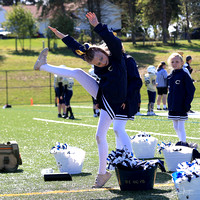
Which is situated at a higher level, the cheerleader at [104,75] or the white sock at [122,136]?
the cheerleader at [104,75]

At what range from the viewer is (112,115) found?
17.6 ft

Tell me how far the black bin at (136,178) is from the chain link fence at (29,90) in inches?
936

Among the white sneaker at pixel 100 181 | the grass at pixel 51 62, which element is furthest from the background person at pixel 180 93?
the grass at pixel 51 62

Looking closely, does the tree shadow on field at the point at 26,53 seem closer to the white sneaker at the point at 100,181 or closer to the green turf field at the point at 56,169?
the green turf field at the point at 56,169

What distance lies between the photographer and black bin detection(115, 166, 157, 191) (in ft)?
16.7

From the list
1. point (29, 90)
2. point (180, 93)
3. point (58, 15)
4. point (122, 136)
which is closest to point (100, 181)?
point (122, 136)

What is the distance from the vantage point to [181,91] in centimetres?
737

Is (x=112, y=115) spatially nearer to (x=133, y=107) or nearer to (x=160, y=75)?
(x=133, y=107)

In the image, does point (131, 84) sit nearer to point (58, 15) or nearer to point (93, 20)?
point (93, 20)

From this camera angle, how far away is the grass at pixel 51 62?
31.5m

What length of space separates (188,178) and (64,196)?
1.44 meters

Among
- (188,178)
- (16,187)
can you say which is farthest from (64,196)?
(188,178)

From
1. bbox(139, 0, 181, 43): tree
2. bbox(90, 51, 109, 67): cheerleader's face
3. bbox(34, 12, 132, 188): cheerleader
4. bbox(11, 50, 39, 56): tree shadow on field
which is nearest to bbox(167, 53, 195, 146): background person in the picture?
bbox(34, 12, 132, 188): cheerleader

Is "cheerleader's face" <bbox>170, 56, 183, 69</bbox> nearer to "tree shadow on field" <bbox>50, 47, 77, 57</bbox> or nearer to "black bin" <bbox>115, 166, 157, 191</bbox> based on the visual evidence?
"black bin" <bbox>115, 166, 157, 191</bbox>
